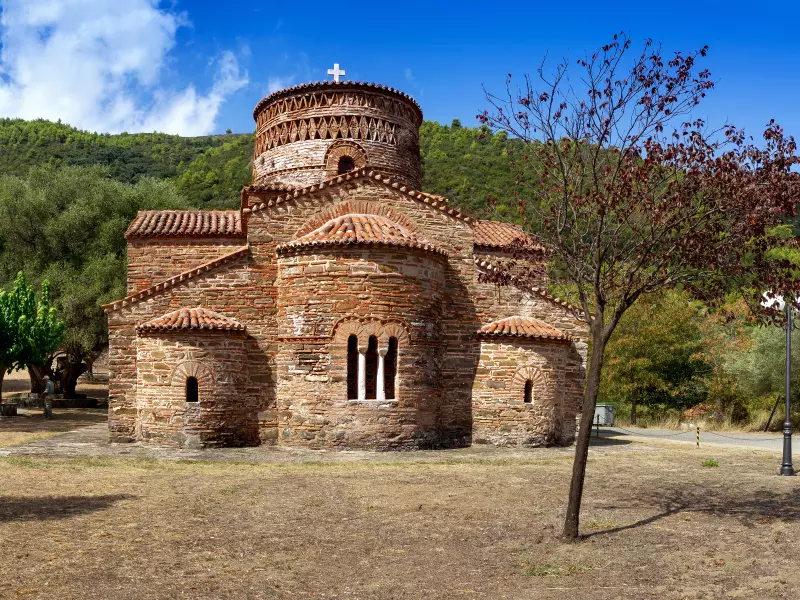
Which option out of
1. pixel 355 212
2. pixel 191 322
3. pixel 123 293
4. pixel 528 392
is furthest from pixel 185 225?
pixel 528 392

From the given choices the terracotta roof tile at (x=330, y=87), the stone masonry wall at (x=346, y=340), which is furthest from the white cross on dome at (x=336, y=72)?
the stone masonry wall at (x=346, y=340)

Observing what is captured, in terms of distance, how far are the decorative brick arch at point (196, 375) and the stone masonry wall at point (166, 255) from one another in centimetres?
442

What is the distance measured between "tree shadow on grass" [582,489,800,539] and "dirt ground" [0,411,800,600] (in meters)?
0.03

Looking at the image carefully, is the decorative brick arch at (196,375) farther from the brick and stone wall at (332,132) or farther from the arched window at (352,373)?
the brick and stone wall at (332,132)

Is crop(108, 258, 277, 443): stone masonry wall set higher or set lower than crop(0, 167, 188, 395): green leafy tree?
lower

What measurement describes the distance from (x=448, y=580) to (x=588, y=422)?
2.42 metres

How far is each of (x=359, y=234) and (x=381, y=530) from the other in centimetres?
751

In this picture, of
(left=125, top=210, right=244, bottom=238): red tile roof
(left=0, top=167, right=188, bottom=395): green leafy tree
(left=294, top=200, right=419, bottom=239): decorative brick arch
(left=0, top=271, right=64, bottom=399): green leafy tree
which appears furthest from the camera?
(left=0, top=167, right=188, bottom=395): green leafy tree

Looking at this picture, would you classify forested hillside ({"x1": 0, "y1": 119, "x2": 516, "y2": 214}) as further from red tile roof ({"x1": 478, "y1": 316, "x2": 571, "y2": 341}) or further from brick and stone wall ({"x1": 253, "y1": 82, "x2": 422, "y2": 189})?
red tile roof ({"x1": 478, "y1": 316, "x2": 571, "y2": 341})

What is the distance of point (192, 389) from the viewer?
14.4 meters

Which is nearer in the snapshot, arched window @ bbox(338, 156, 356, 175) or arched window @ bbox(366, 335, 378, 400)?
arched window @ bbox(366, 335, 378, 400)

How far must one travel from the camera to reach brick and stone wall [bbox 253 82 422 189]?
18859 millimetres

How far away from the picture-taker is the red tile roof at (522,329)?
50.0 ft

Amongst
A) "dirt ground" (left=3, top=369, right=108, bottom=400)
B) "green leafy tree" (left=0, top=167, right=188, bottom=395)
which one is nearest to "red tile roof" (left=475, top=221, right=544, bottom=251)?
"green leafy tree" (left=0, top=167, right=188, bottom=395)
